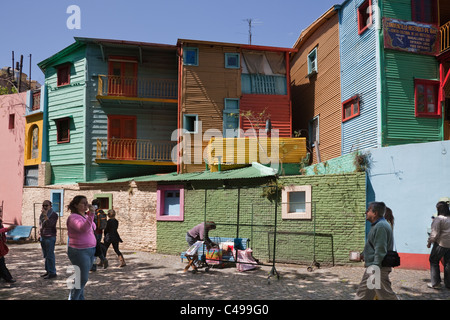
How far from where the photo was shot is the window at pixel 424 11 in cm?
1309

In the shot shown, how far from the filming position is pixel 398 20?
12852mm

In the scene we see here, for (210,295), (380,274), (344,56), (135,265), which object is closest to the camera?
(380,274)

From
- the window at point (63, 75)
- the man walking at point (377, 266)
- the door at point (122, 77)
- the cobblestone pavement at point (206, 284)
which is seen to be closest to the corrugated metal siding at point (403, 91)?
the cobblestone pavement at point (206, 284)

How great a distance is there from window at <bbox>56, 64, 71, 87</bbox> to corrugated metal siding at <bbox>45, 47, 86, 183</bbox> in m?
0.25

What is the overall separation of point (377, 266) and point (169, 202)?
32.3 feet

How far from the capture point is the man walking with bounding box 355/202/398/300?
4.72 meters

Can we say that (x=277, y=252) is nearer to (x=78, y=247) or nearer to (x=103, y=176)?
Result: (x=78, y=247)

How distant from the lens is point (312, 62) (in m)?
18.2

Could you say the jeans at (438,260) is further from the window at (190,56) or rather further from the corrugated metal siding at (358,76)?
the window at (190,56)

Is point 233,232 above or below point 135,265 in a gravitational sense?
above

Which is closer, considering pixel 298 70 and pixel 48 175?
pixel 48 175

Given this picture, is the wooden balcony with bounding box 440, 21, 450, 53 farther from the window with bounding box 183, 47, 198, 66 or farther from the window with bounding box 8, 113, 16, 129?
the window with bounding box 8, 113, 16, 129
